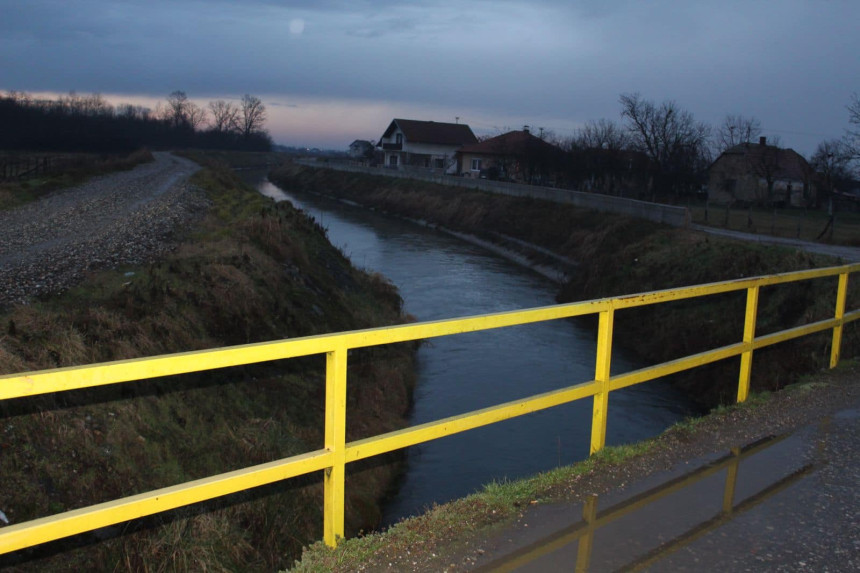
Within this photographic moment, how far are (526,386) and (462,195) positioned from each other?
35.3 metres

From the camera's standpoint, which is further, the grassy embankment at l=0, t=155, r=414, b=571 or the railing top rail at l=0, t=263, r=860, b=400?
the grassy embankment at l=0, t=155, r=414, b=571

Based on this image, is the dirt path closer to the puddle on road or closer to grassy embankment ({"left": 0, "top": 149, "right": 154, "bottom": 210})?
the puddle on road

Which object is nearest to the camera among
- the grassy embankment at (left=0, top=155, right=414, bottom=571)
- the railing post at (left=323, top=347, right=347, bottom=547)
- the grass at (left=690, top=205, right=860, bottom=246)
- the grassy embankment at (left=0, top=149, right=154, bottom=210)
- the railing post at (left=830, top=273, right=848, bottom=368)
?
the railing post at (left=323, top=347, right=347, bottom=547)

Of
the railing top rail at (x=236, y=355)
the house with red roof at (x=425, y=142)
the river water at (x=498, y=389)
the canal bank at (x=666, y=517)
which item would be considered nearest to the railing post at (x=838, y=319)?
the canal bank at (x=666, y=517)

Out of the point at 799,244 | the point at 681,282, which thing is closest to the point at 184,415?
the point at 681,282

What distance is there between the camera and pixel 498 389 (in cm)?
1424

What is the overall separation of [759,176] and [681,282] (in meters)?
27.4

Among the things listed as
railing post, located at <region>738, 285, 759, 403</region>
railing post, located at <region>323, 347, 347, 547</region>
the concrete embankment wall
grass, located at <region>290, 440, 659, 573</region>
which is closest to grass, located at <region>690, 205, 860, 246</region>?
the concrete embankment wall

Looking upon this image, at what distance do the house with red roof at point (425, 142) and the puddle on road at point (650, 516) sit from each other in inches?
3217

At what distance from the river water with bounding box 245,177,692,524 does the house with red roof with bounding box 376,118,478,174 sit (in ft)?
197

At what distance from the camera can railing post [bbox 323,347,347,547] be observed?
3.44 meters

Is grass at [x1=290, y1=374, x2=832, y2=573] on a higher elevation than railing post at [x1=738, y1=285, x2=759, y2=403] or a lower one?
lower

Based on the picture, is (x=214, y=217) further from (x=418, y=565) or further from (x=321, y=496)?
(x=418, y=565)

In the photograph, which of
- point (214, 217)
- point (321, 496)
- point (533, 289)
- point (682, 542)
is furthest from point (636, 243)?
point (682, 542)
